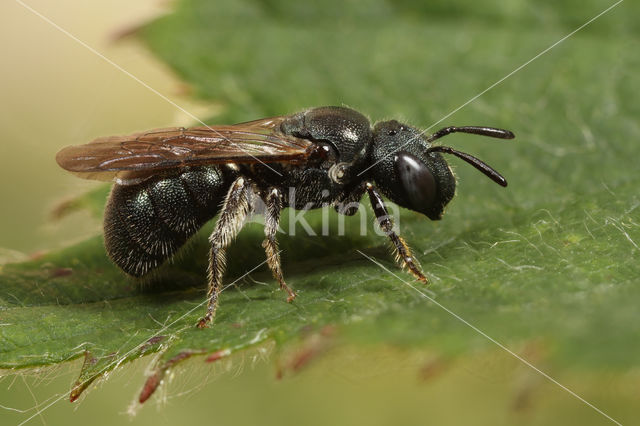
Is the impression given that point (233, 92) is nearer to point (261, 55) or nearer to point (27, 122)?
point (261, 55)

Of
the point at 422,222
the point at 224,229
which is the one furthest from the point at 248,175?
the point at 422,222

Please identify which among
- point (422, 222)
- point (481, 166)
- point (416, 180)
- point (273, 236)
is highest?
point (481, 166)

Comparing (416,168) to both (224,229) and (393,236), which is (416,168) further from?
(224,229)

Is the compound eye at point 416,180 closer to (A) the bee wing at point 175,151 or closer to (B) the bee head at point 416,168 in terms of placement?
(B) the bee head at point 416,168

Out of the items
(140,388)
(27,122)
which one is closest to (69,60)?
(27,122)

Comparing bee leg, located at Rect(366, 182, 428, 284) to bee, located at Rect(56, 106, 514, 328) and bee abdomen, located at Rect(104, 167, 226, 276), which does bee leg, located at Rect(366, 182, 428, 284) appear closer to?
bee, located at Rect(56, 106, 514, 328)
